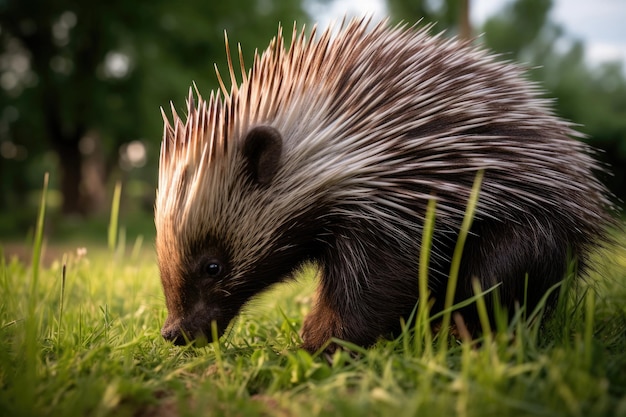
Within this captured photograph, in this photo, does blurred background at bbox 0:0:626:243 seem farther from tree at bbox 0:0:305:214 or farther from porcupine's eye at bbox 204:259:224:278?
porcupine's eye at bbox 204:259:224:278

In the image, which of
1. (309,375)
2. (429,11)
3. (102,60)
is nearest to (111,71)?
(102,60)

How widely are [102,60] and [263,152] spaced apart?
18.3 metres

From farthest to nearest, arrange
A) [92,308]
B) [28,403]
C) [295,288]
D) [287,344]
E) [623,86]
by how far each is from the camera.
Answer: [623,86]
[295,288]
[92,308]
[287,344]
[28,403]

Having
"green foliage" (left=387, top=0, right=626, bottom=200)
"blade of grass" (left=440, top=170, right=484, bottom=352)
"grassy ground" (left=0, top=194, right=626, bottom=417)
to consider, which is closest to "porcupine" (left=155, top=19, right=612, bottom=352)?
"grassy ground" (left=0, top=194, right=626, bottom=417)

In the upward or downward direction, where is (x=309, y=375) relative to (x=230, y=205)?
downward

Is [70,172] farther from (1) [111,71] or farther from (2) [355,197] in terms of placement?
(2) [355,197]

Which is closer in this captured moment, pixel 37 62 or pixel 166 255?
pixel 166 255

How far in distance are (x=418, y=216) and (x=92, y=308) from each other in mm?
2590

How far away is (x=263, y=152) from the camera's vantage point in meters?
3.11

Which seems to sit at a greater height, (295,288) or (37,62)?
(37,62)

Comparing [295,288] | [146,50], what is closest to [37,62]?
[146,50]

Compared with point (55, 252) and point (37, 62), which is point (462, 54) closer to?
point (55, 252)

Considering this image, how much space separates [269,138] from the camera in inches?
121

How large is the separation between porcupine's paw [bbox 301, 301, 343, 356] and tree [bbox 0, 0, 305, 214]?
685 inches
